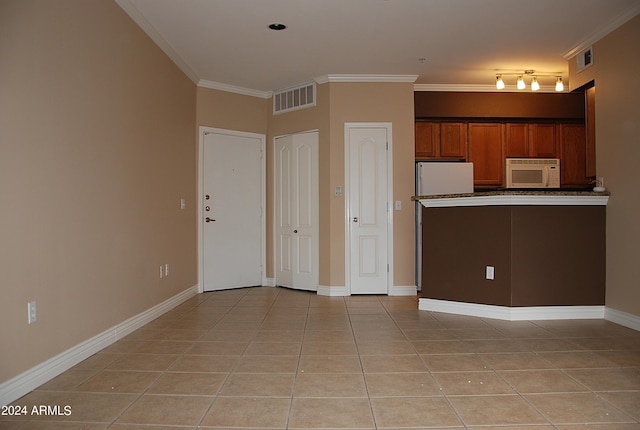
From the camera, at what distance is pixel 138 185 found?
3.87 meters

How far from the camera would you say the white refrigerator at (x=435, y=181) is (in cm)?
569

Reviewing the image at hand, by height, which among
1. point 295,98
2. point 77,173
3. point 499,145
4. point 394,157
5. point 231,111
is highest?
point 295,98

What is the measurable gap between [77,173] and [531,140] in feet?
18.5

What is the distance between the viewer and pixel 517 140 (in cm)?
625

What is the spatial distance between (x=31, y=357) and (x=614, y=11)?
502 centimetres

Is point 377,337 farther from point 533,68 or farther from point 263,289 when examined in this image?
point 533,68

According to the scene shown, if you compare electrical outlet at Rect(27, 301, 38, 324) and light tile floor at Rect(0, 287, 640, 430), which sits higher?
electrical outlet at Rect(27, 301, 38, 324)

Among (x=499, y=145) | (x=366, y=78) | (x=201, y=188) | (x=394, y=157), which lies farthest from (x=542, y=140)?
(x=201, y=188)

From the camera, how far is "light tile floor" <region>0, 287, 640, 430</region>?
2086mm

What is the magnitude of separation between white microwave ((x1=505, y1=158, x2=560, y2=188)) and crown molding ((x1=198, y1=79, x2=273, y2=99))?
11.3 ft

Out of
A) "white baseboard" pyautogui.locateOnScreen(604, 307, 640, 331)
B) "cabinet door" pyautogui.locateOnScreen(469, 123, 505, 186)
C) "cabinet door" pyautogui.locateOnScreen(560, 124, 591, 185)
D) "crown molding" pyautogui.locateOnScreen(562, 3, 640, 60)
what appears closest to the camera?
"white baseboard" pyautogui.locateOnScreen(604, 307, 640, 331)

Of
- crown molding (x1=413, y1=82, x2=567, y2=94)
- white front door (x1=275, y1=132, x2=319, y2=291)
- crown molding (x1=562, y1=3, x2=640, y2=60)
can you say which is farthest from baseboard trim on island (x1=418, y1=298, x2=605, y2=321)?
crown molding (x1=413, y1=82, x2=567, y2=94)

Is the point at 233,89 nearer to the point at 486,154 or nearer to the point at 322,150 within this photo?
the point at 322,150

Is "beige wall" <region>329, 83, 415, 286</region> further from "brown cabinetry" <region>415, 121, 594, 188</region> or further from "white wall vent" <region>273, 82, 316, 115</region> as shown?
"brown cabinetry" <region>415, 121, 594, 188</region>
